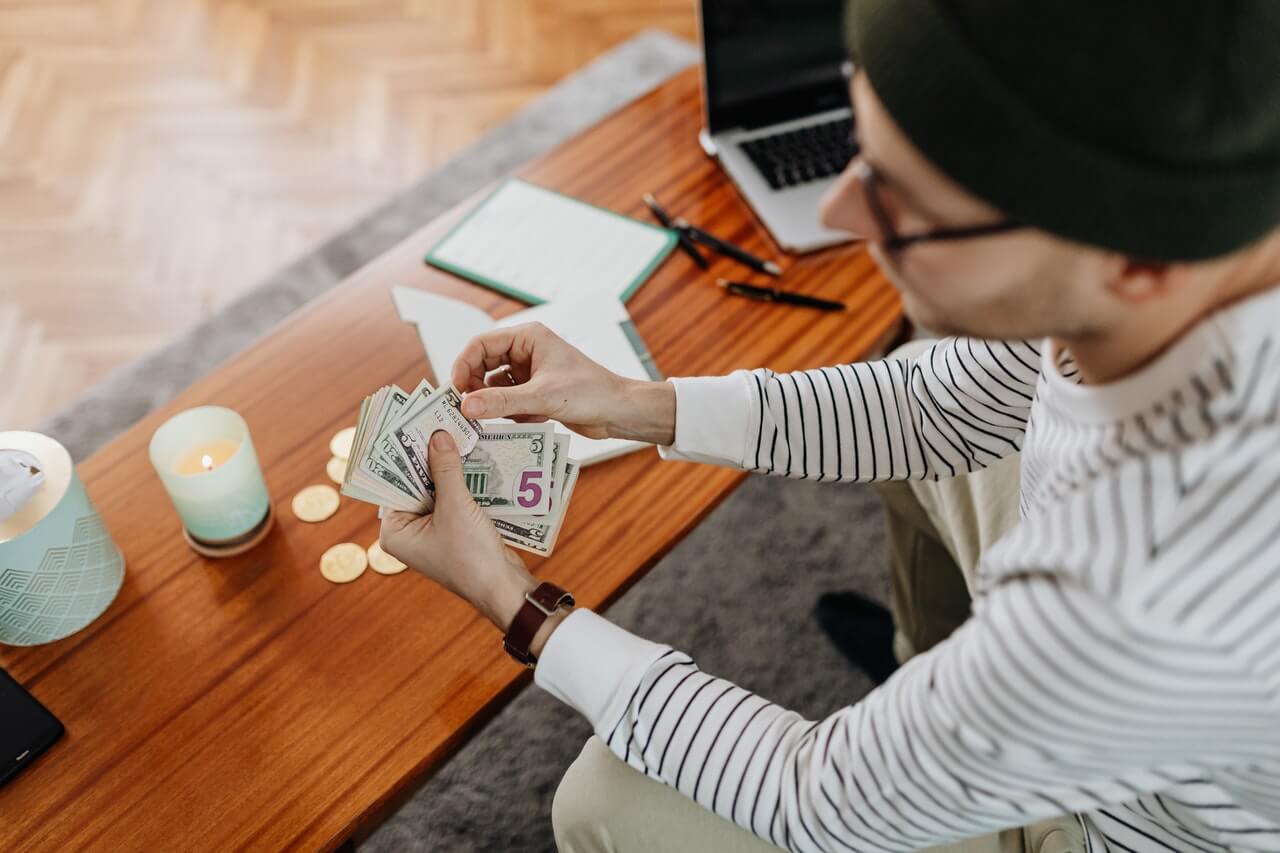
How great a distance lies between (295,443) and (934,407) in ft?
2.64

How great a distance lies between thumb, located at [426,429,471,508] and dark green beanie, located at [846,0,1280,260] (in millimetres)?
586

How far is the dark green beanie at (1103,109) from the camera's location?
26.5 inches

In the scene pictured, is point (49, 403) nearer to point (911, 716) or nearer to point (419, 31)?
point (419, 31)

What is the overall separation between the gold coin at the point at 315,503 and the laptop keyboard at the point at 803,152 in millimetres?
870

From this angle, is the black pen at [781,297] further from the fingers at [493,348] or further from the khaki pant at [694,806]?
the fingers at [493,348]

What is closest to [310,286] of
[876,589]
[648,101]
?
[648,101]

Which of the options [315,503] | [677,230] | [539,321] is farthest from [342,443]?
[677,230]

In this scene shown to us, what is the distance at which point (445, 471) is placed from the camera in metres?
1.13

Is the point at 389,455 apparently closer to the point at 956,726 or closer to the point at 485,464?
the point at 485,464

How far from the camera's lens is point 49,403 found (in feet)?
8.13

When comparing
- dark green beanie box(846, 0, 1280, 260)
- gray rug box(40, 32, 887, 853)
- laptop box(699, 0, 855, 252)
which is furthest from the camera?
gray rug box(40, 32, 887, 853)

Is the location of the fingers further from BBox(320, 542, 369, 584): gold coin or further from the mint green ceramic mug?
the mint green ceramic mug

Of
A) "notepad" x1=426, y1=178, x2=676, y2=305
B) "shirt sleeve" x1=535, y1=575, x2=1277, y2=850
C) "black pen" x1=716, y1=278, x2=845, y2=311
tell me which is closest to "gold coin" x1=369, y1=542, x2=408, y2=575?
"shirt sleeve" x1=535, y1=575, x2=1277, y2=850

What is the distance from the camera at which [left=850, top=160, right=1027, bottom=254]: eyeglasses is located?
2.66 feet
